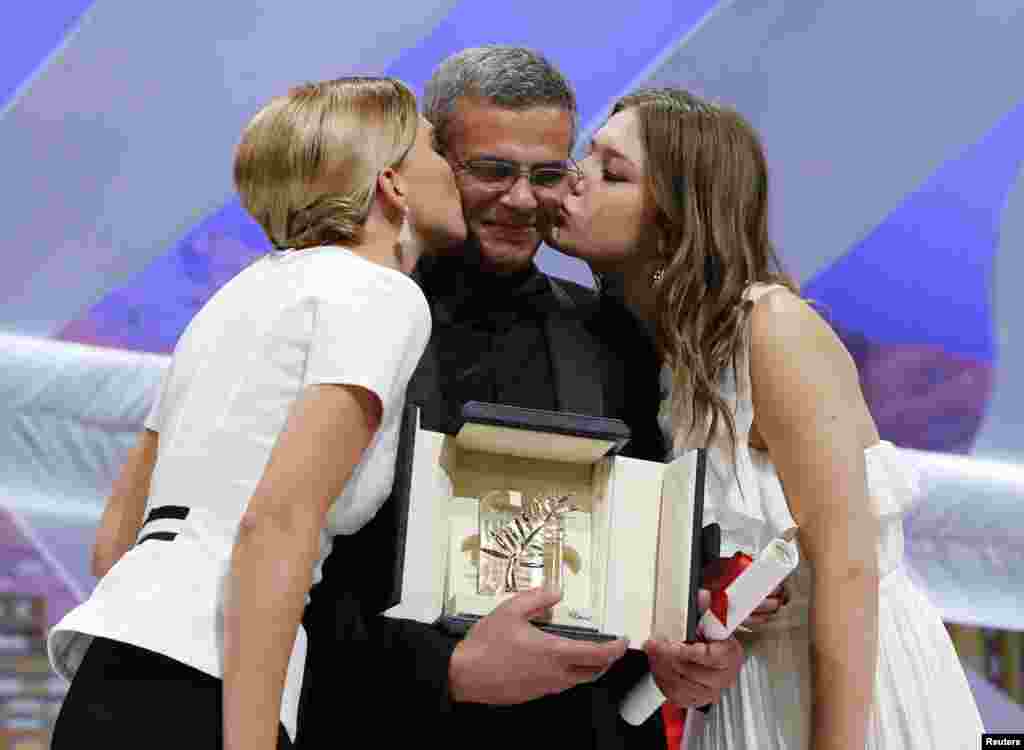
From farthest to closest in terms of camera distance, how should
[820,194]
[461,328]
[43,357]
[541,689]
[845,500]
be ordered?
[820,194]
[43,357]
[461,328]
[845,500]
[541,689]

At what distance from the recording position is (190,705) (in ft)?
4.71

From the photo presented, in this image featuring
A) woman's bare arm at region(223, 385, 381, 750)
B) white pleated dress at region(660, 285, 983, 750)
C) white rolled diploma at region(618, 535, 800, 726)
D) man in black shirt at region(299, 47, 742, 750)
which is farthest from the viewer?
white pleated dress at region(660, 285, 983, 750)

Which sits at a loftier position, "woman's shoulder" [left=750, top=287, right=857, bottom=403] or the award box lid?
"woman's shoulder" [left=750, top=287, right=857, bottom=403]

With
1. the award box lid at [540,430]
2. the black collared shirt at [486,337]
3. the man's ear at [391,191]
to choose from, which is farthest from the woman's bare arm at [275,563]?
the black collared shirt at [486,337]

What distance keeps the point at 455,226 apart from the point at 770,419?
0.50m

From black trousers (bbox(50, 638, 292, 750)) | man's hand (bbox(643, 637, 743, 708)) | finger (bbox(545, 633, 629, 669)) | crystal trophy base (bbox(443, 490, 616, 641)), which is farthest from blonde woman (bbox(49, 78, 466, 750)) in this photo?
man's hand (bbox(643, 637, 743, 708))

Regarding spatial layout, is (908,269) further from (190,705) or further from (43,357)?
(190,705)

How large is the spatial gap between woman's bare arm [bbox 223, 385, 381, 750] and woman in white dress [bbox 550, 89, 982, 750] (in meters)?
0.69

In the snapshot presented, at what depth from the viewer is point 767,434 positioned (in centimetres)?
190

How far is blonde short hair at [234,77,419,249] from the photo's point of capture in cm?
166

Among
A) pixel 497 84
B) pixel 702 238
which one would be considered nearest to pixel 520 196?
pixel 497 84

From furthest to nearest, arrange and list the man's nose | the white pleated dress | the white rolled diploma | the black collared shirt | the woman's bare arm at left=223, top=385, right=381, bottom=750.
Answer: the man's nose
the black collared shirt
the white pleated dress
the white rolled diploma
the woman's bare arm at left=223, top=385, right=381, bottom=750

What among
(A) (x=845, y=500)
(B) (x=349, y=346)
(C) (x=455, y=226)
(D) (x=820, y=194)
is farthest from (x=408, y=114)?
(D) (x=820, y=194)

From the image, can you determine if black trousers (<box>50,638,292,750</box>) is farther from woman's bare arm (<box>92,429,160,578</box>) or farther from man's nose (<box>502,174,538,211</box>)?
man's nose (<box>502,174,538,211</box>)
